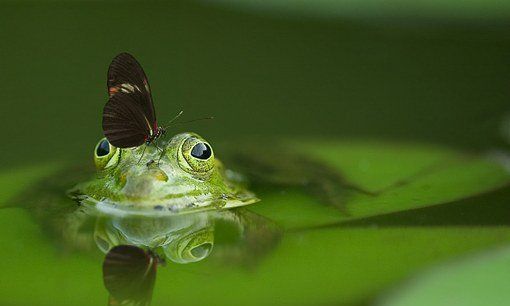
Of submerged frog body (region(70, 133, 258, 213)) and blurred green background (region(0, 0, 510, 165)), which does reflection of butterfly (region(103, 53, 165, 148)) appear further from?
blurred green background (region(0, 0, 510, 165))

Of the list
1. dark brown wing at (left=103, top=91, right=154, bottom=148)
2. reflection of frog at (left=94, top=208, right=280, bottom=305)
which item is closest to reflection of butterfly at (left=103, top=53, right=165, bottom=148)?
dark brown wing at (left=103, top=91, right=154, bottom=148)

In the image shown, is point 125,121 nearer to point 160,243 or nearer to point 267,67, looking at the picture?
point 160,243

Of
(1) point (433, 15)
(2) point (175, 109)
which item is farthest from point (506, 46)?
(2) point (175, 109)

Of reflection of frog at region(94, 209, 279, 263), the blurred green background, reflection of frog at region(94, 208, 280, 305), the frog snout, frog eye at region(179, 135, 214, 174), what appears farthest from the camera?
the blurred green background

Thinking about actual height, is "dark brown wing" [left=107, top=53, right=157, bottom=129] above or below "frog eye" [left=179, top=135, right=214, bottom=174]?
above

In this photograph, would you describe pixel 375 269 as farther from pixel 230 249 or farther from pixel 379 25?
pixel 379 25
